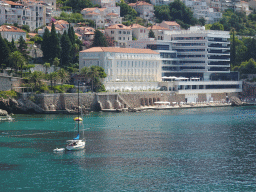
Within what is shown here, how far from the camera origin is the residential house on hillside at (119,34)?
564 feet

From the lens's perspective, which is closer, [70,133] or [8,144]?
[8,144]

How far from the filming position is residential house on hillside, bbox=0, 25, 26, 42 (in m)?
141

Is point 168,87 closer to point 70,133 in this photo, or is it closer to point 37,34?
point 37,34

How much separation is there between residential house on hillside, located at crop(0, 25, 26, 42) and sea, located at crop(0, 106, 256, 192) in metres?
39.4

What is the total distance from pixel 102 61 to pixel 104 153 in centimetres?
6603

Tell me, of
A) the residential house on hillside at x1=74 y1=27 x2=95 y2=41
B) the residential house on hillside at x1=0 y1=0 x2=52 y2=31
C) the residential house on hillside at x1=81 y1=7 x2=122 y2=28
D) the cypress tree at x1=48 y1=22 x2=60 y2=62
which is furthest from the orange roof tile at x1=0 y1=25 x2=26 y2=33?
the residential house on hillside at x1=81 y1=7 x2=122 y2=28

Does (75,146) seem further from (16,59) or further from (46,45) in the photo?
(46,45)

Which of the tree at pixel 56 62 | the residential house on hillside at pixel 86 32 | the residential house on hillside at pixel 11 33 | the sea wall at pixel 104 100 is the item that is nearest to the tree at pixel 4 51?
the sea wall at pixel 104 100

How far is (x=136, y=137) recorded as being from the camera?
85.8 metres

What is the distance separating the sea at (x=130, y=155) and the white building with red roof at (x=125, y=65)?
2923 centimetres

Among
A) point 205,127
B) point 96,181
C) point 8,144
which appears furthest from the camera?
point 205,127

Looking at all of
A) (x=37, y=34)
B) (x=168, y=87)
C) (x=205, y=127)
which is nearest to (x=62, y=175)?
(x=205, y=127)

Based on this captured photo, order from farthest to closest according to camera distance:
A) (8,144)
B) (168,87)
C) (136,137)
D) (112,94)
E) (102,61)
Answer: (168,87)
(102,61)
(112,94)
(136,137)
(8,144)

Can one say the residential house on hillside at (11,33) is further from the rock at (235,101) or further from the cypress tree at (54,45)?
the rock at (235,101)
